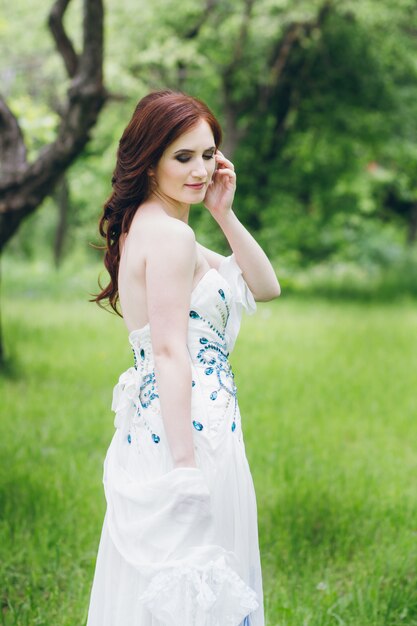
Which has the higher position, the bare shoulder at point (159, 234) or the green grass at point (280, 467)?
the bare shoulder at point (159, 234)

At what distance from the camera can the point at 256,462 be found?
5.56m

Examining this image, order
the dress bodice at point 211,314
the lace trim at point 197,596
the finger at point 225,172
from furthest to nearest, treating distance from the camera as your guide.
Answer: the finger at point 225,172 < the dress bodice at point 211,314 < the lace trim at point 197,596

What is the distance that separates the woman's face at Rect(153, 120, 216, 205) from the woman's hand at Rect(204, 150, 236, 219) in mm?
149

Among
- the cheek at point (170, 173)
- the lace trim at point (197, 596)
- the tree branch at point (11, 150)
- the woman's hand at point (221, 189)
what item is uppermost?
the cheek at point (170, 173)

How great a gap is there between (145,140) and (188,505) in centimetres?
104

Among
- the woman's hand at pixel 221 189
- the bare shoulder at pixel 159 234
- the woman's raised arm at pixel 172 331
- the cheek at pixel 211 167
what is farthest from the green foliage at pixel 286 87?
the woman's raised arm at pixel 172 331

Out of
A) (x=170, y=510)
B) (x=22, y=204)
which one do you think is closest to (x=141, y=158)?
(x=170, y=510)

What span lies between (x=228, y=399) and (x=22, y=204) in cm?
507

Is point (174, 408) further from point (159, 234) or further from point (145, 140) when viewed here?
point (145, 140)

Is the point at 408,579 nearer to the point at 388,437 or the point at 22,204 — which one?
the point at 388,437

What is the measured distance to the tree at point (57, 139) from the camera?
23.4 ft

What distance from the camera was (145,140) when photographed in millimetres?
2451

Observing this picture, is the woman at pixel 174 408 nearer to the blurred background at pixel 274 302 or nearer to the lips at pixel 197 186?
the lips at pixel 197 186

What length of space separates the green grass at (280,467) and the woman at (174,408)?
4.20 ft
